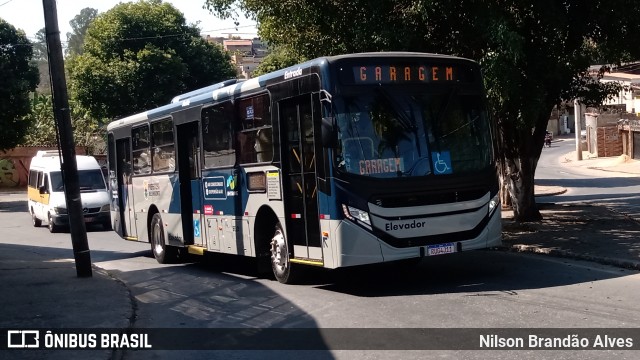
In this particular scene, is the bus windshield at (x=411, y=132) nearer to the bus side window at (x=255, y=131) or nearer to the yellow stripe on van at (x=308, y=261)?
the yellow stripe on van at (x=308, y=261)

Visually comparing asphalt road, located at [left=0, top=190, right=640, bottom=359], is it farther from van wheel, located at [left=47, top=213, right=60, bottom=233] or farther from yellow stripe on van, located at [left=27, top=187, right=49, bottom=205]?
yellow stripe on van, located at [left=27, top=187, right=49, bottom=205]

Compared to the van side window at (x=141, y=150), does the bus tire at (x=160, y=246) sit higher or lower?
lower

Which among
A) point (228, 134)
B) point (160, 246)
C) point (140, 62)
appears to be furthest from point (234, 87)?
point (140, 62)

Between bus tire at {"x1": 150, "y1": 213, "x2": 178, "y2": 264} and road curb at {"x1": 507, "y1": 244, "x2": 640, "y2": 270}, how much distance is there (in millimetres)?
6945

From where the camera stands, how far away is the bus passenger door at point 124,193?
60.4ft

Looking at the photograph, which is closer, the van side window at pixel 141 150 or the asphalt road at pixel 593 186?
the van side window at pixel 141 150

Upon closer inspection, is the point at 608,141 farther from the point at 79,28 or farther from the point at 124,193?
the point at 79,28

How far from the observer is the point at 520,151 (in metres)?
17.5

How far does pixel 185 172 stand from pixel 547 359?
976cm

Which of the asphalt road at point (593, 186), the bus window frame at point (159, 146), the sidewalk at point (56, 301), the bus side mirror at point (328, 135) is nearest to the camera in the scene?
the sidewalk at point (56, 301)

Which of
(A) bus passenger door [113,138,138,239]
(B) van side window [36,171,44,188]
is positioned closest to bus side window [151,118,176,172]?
(A) bus passenger door [113,138,138,239]

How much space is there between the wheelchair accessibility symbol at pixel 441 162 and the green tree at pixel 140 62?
33441mm

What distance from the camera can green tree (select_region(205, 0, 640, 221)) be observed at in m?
13.8

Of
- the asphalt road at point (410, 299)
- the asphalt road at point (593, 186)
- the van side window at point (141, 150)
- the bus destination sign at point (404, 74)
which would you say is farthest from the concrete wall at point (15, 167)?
the bus destination sign at point (404, 74)
